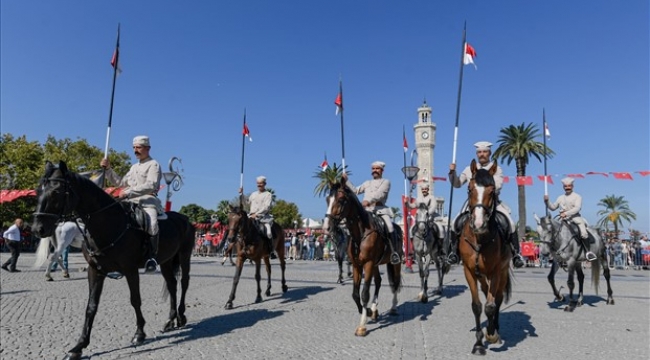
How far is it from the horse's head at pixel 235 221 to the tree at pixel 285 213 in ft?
252

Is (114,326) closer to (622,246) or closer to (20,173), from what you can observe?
(622,246)

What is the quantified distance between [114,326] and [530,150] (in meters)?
45.3

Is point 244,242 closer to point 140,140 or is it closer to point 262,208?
point 262,208

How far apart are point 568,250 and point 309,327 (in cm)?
700

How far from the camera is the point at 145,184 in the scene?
718cm

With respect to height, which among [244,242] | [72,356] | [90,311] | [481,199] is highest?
[481,199]

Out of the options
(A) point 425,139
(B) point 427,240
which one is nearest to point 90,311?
(B) point 427,240

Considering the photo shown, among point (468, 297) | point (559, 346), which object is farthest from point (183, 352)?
point (468, 297)

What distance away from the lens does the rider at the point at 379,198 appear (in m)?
8.57

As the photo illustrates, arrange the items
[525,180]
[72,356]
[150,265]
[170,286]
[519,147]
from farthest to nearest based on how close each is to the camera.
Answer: [519,147]
[525,180]
[170,286]
[150,265]
[72,356]

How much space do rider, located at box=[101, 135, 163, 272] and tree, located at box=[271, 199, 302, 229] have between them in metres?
79.5

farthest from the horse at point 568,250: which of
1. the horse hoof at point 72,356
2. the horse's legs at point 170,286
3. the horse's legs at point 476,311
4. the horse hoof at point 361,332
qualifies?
the horse hoof at point 72,356

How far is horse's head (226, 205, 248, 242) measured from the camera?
10.0m

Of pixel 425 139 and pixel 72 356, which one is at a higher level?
pixel 425 139
